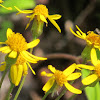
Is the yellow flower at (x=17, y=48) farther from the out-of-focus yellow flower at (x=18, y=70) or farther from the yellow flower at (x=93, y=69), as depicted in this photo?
the yellow flower at (x=93, y=69)

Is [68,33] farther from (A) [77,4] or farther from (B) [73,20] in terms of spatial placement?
(A) [77,4]

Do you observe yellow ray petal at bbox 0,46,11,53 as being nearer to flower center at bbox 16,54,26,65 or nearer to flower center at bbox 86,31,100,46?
flower center at bbox 16,54,26,65

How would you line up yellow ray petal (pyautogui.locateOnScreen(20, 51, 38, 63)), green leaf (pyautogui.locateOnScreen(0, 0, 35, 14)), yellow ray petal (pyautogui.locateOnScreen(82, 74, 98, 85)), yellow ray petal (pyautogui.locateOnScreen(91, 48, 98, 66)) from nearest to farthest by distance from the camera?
yellow ray petal (pyautogui.locateOnScreen(20, 51, 38, 63)), yellow ray petal (pyautogui.locateOnScreen(82, 74, 98, 85)), yellow ray petal (pyautogui.locateOnScreen(91, 48, 98, 66)), green leaf (pyautogui.locateOnScreen(0, 0, 35, 14))

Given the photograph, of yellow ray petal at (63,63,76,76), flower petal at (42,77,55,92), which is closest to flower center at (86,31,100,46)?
yellow ray petal at (63,63,76,76)

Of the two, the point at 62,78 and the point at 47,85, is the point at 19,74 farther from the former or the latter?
the point at 62,78

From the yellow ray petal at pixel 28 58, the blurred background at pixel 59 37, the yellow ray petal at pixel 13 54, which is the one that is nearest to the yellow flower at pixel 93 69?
the yellow ray petal at pixel 28 58

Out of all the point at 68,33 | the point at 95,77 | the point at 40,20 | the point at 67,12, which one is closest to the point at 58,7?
the point at 67,12

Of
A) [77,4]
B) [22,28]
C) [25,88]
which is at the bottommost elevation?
[25,88]

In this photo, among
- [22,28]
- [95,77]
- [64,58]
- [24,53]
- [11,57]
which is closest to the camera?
[11,57]
